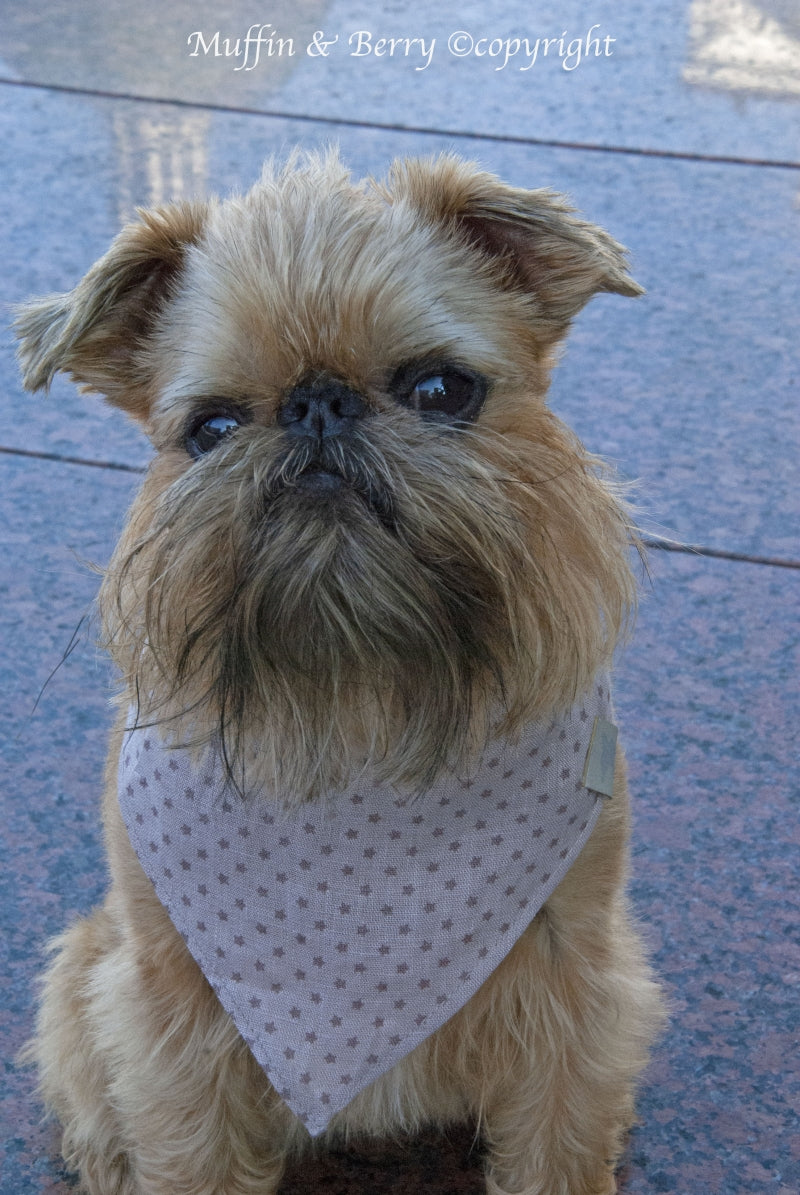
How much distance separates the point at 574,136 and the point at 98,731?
3.75m

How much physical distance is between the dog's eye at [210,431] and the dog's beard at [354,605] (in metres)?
0.08

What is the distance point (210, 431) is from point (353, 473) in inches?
11.5

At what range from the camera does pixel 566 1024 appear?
2309 mm

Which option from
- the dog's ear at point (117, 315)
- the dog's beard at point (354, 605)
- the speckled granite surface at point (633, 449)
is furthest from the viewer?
the speckled granite surface at point (633, 449)

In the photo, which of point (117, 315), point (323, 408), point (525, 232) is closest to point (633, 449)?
point (525, 232)

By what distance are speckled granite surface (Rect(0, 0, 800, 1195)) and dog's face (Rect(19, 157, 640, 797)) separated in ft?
3.13

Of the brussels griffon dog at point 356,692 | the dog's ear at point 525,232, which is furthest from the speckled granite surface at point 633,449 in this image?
the dog's ear at point 525,232

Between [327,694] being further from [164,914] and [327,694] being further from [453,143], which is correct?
[453,143]

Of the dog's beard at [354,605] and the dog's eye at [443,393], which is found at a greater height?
the dog's eye at [443,393]

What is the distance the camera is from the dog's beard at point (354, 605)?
1.87 meters

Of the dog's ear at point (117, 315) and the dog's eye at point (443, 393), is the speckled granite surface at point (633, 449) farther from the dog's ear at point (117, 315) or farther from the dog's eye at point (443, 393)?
the dog's eye at point (443, 393)

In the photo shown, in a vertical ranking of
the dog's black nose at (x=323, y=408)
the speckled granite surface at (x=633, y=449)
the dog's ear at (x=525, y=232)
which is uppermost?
the dog's ear at (x=525, y=232)

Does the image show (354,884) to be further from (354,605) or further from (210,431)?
(210,431)

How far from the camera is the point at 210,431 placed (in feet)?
6.70
